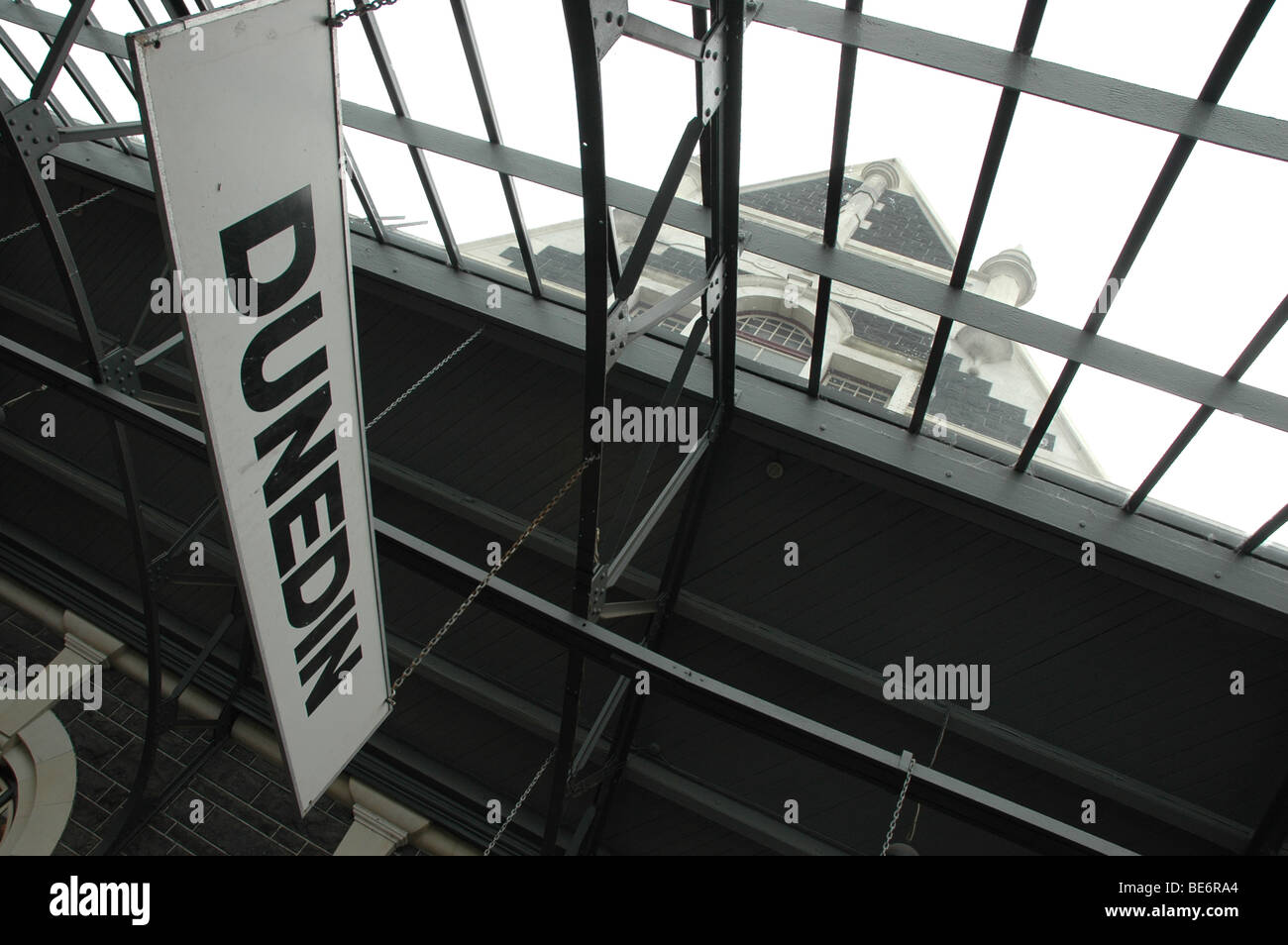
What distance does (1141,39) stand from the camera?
210 inches

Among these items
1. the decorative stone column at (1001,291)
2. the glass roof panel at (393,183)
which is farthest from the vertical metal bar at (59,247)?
the decorative stone column at (1001,291)

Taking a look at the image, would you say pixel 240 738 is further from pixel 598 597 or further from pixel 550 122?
pixel 550 122

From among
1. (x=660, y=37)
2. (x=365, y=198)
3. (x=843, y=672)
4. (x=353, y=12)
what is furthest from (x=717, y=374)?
(x=353, y=12)

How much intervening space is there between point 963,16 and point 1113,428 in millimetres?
3097

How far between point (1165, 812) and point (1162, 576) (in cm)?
235

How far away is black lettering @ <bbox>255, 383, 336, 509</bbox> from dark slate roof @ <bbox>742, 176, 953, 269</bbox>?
3.93m

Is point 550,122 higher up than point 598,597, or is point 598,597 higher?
point 550,122

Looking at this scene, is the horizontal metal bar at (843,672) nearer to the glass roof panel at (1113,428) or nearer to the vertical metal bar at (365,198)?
the vertical metal bar at (365,198)

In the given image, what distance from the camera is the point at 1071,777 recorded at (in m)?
8.44

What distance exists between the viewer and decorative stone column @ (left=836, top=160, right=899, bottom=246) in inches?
256

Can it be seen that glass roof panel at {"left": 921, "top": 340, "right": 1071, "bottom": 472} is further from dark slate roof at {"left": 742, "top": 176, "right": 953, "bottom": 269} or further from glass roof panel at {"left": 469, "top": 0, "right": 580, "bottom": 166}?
glass roof panel at {"left": 469, "top": 0, "right": 580, "bottom": 166}

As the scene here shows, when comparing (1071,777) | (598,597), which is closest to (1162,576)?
(1071,777)

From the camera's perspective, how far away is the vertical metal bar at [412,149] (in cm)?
725

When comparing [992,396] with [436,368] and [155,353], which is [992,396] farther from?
[155,353]
